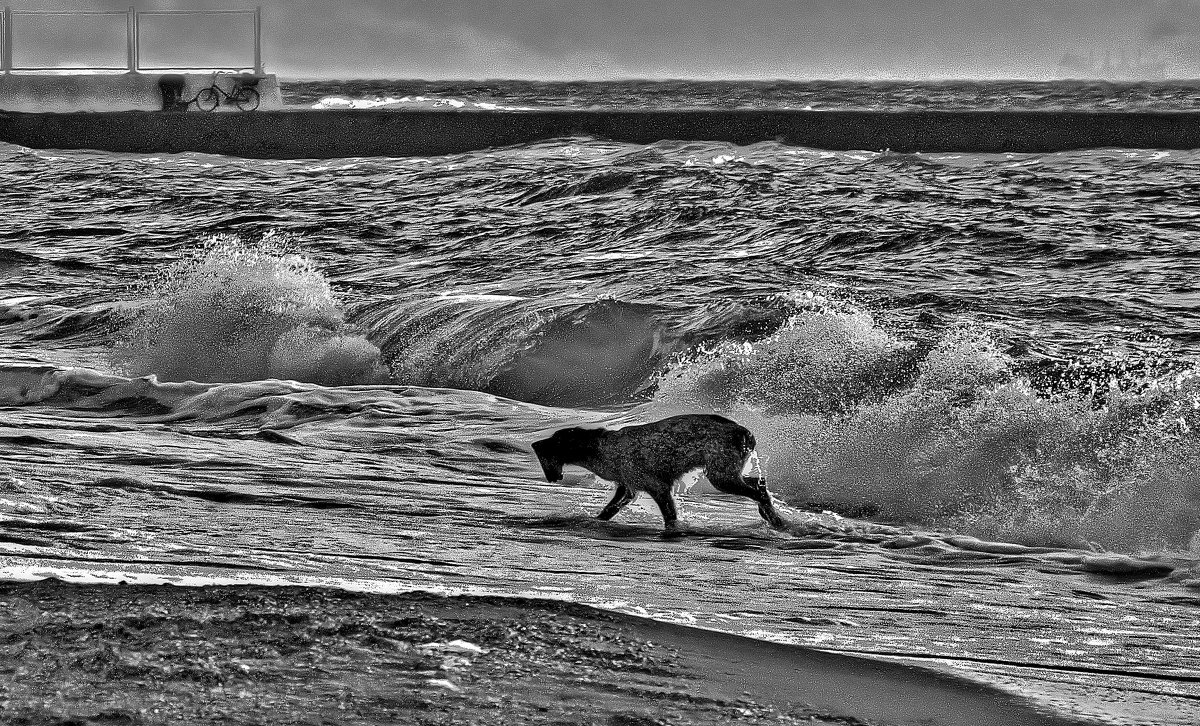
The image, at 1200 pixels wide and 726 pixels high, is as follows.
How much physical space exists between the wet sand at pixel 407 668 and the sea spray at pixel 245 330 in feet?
21.9

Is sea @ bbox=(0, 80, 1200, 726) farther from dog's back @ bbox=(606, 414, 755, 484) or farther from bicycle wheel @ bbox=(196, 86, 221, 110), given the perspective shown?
bicycle wheel @ bbox=(196, 86, 221, 110)

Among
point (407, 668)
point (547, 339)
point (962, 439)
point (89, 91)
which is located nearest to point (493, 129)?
point (89, 91)

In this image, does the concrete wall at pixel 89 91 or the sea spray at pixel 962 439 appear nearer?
the sea spray at pixel 962 439

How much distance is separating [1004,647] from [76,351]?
892 cm

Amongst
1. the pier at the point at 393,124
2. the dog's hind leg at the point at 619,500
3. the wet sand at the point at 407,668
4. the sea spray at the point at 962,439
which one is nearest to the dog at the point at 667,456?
the dog's hind leg at the point at 619,500

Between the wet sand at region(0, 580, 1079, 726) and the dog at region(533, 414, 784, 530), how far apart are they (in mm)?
1401

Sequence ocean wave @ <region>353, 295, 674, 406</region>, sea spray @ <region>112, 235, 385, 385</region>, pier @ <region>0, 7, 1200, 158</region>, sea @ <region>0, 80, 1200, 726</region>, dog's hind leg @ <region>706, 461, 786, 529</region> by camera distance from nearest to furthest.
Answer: sea @ <region>0, 80, 1200, 726</region>, dog's hind leg @ <region>706, 461, 786, 529</region>, ocean wave @ <region>353, 295, 674, 406</region>, sea spray @ <region>112, 235, 385, 385</region>, pier @ <region>0, 7, 1200, 158</region>

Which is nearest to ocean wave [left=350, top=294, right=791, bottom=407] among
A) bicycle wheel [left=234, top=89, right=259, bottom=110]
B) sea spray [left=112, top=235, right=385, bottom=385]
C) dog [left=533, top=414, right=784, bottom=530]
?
sea spray [left=112, top=235, right=385, bottom=385]

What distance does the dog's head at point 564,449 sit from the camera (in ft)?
16.1

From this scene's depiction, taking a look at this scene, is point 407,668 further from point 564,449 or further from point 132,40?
point 132,40

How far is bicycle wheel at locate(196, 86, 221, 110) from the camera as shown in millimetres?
26188

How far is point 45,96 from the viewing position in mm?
26406

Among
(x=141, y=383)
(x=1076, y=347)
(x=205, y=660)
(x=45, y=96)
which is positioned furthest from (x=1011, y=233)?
(x=45, y=96)

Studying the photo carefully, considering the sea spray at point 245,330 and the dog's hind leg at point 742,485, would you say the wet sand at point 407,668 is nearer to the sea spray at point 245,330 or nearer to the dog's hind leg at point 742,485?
the dog's hind leg at point 742,485
